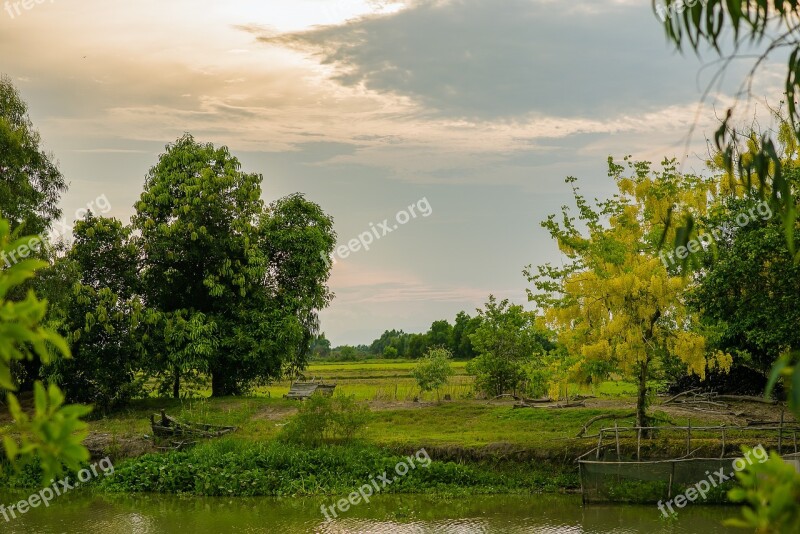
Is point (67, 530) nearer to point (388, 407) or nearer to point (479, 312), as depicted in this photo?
point (388, 407)

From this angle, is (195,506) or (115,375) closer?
(195,506)

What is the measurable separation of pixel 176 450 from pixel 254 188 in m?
12.3

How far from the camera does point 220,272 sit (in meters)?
29.5

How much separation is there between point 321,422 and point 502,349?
10782 millimetres

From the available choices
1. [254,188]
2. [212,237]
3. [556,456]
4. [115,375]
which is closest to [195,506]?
[556,456]

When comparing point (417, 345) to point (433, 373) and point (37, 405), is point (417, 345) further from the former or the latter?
point (37, 405)

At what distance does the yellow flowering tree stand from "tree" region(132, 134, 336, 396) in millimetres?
12583

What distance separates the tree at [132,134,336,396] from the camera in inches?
1147

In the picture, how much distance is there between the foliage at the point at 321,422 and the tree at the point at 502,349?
9436 millimetres

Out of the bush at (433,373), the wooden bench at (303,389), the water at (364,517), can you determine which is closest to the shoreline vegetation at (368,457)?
the water at (364,517)

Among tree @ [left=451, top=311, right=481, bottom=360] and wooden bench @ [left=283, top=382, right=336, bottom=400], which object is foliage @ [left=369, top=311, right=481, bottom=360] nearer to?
tree @ [left=451, top=311, right=481, bottom=360]

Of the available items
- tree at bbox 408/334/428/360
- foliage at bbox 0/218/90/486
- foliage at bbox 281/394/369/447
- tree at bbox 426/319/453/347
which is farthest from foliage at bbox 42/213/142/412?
tree at bbox 408/334/428/360

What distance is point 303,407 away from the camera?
21719mm

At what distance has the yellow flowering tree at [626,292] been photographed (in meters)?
18.8
